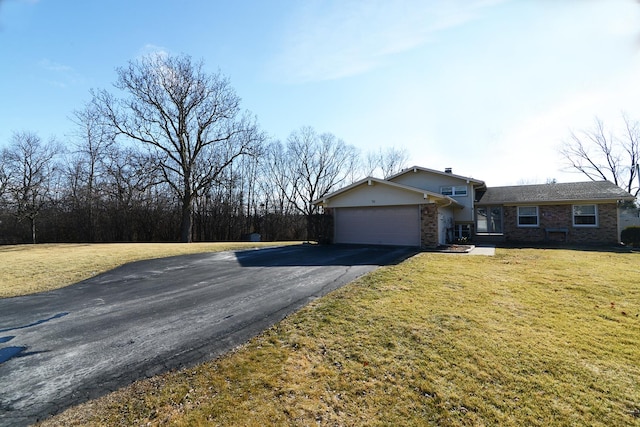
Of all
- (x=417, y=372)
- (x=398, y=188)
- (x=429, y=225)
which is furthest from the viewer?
(x=398, y=188)

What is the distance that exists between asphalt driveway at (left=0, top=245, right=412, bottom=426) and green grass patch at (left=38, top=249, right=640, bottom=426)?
348mm

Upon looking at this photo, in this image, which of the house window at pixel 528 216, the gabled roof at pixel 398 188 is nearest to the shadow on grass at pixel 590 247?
the house window at pixel 528 216

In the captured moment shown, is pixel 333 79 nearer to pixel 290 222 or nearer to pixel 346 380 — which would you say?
pixel 346 380

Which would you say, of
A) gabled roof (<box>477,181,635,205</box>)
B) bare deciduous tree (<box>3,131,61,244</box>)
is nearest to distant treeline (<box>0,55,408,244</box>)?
bare deciduous tree (<box>3,131,61,244</box>)

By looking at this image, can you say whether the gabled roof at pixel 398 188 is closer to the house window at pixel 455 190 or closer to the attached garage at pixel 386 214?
the attached garage at pixel 386 214

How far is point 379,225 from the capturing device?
15.0 m

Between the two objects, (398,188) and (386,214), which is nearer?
(398,188)

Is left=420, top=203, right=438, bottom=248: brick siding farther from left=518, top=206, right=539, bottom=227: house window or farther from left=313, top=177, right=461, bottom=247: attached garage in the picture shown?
left=518, top=206, right=539, bottom=227: house window

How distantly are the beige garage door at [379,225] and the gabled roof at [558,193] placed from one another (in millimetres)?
7474

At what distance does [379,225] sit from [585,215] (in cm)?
1215

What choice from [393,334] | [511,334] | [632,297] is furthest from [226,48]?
[632,297]

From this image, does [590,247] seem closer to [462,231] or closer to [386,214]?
[462,231]

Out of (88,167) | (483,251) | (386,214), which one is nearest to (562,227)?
(483,251)

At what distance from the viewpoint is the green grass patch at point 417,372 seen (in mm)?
2492
